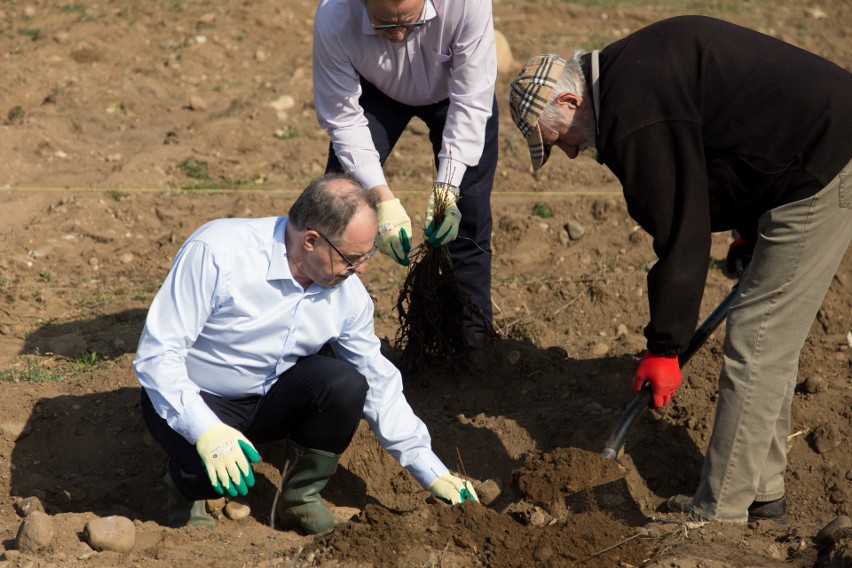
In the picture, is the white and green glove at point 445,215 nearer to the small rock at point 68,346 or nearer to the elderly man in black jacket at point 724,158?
the elderly man in black jacket at point 724,158

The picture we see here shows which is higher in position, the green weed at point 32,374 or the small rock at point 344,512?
the green weed at point 32,374

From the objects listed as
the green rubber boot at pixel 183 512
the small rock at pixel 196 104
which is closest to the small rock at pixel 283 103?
the small rock at pixel 196 104

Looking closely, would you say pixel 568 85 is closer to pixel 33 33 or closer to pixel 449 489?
pixel 449 489

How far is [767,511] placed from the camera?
3.64 m

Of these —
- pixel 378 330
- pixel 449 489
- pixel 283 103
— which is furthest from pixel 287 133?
pixel 449 489

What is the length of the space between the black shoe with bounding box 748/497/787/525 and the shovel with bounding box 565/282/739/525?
42cm

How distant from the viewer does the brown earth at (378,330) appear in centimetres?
325

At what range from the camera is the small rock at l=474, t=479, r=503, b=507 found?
3.81 m

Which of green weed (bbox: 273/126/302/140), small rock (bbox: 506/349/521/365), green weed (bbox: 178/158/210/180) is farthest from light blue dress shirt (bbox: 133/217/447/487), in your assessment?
green weed (bbox: 273/126/302/140)

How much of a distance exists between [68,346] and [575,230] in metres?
3.17

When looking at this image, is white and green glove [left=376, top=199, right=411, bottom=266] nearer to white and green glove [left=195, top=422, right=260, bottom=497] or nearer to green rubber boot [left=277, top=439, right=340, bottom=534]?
green rubber boot [left=277, top=439, right=340, bottom=534]

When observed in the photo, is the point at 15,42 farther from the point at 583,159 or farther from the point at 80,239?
the point at 583,159

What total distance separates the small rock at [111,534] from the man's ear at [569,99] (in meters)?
2.03

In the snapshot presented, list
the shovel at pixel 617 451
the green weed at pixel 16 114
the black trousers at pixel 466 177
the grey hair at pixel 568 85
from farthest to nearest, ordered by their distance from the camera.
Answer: the green weed at pixel 16 114 → the black trousers at pixel 466 177 → the shovel at pixel 617 451 → the grey hair at pixel 568 85
